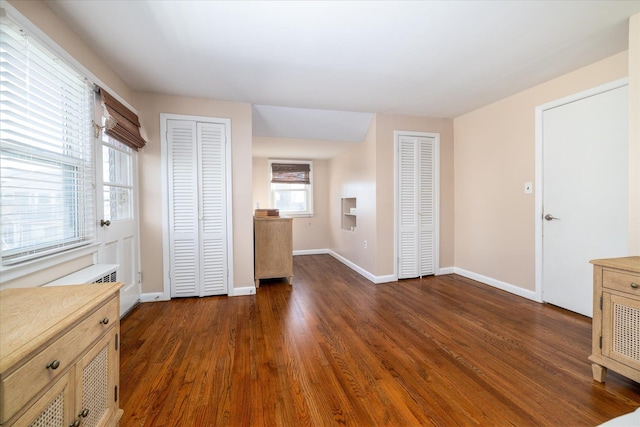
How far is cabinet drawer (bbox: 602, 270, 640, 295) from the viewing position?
1.48 metres

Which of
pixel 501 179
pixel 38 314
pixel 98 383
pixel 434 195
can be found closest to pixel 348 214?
pixel 434 195

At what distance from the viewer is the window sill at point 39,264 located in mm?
1370

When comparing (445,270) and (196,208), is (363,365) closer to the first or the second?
(196,208)

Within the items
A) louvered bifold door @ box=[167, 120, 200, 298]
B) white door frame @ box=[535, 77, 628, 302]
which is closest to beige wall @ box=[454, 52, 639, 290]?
white door frame @ box=[535, 77, 628, 302]

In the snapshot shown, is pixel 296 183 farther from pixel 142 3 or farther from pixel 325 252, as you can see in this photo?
pixel 142 3

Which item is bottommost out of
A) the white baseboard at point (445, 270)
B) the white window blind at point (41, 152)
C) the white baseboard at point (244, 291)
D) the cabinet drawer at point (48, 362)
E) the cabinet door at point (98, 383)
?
the white baseboard at point (244, 291)

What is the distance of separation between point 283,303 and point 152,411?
1.71 meters

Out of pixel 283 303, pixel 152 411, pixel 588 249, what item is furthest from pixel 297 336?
pixel 588 249

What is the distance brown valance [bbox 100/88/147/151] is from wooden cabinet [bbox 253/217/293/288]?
1.69 m

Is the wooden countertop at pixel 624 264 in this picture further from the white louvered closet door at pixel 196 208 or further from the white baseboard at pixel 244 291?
the white louvered closet door at pixel 196 208

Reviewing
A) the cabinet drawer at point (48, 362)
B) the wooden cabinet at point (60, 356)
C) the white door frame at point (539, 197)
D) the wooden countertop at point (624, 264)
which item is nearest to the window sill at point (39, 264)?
the wooden cabinet at point (60, 356)

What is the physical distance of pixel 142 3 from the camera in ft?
5.53

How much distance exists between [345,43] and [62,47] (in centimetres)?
200

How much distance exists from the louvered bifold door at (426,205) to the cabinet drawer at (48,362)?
12.4ft
